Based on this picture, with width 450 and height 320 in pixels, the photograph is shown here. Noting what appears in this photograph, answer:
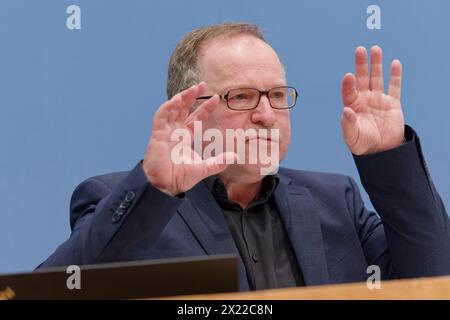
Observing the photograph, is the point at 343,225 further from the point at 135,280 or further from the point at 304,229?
the point at 135,280

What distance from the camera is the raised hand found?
144cm

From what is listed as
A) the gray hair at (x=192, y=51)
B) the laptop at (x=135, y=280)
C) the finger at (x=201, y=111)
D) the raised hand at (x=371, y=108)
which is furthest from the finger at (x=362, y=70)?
the laptop at (x=135, y=280)

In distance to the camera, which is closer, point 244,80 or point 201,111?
point 201,111

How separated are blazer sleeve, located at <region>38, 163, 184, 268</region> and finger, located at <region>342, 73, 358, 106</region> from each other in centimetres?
49

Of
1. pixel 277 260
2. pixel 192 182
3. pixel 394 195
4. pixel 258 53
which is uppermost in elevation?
pixel 258 53

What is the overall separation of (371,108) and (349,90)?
3.0 inches

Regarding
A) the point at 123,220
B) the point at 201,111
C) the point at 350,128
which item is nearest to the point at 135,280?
the point at 123,220

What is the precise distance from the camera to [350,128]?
1.42 metres

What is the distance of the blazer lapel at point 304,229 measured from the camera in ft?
4.77

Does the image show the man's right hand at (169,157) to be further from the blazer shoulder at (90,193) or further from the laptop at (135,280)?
the laptop at (135,280)
